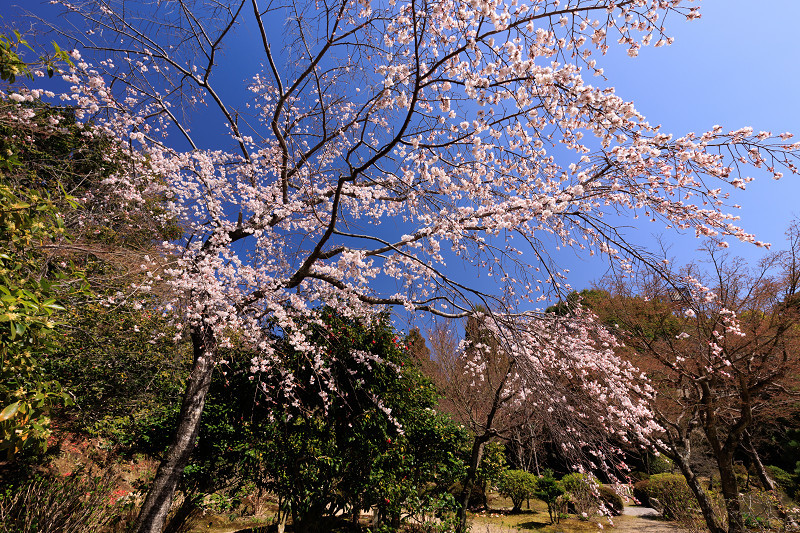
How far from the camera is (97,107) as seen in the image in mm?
4598

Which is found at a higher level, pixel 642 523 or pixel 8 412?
pixel 8 412

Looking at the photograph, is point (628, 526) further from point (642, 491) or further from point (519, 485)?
point (642, 491)

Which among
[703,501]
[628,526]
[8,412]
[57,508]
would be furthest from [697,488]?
[57,508]

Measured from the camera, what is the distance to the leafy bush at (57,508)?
12.4 ft

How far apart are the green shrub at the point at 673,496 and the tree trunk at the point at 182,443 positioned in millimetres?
10595

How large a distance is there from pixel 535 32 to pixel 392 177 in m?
1.97

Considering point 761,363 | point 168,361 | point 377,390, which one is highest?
point 761,363

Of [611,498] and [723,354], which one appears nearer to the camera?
[723,354]

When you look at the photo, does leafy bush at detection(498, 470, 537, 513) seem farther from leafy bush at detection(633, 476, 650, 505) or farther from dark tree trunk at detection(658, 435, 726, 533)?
dark tree trunk at detection(658, 435, 726, 533)

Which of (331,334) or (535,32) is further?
(331,334)

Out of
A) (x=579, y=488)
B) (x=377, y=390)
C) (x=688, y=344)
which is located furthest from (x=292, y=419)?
(x=688, y=344)

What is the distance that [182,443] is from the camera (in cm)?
453

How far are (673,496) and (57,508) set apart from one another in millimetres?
13058

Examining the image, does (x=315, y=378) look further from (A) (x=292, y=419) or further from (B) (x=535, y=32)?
(B) (x=535, y=32)
